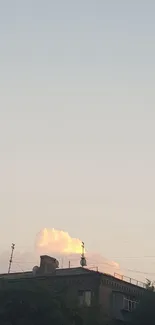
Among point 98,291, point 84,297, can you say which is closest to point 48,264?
point 84,297

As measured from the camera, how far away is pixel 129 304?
5747 centimetres

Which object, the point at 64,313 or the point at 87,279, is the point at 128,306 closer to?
the point at 87,279

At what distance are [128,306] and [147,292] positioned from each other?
3.77 metres

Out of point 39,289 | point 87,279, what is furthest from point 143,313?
point 39,289

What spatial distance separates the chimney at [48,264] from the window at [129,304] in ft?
31.5

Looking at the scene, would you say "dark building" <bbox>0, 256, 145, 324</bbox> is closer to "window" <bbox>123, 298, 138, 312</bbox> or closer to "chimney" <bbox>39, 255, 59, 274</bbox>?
"window" <bbox>123, 298, 138, 312</bbox>

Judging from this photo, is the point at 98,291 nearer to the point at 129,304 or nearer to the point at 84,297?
the point at 84,297

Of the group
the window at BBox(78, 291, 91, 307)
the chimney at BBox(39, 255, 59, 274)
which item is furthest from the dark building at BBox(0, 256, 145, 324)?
the chimney at BBox(39, 255, 59, 274)

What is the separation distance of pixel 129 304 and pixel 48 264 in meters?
11.0

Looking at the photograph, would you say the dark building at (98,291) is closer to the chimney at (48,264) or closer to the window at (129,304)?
the window at (129,304)

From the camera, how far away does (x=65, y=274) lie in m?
58.5

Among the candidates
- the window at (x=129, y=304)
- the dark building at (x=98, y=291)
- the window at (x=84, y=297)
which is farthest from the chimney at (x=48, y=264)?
the window at (x=129, y=304)

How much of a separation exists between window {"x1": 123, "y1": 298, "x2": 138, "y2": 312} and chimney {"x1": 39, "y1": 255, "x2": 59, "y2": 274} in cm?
960

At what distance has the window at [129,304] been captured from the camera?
2217 inches
